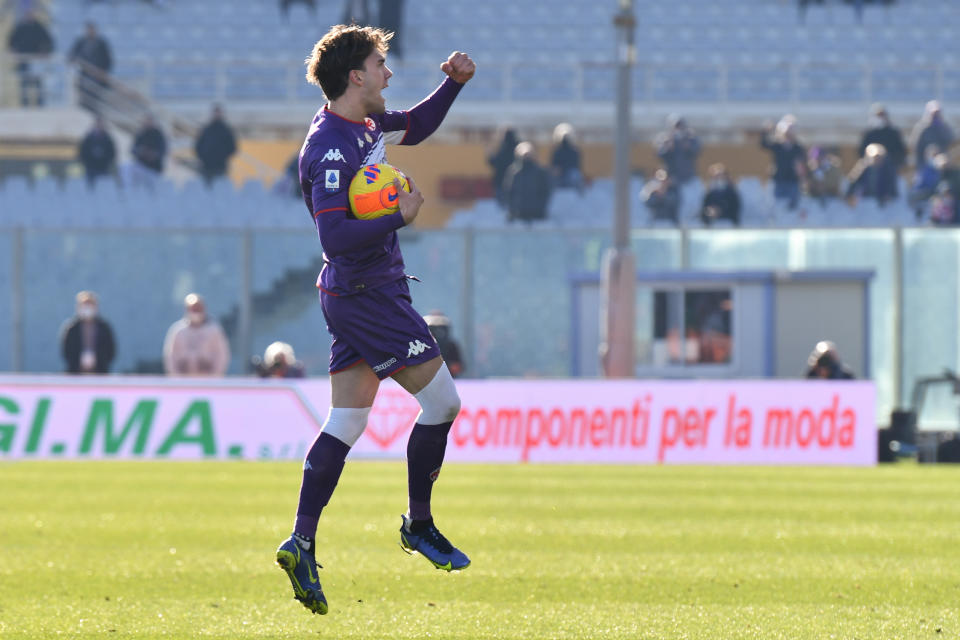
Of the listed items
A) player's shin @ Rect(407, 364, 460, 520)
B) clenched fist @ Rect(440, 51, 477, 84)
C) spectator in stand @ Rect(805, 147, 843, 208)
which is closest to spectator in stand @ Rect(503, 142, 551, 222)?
spectator in stand @ Rect(805, 147, 843, 208)

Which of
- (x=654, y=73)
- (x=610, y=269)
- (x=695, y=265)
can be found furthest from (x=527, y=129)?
(x=610, y=269)

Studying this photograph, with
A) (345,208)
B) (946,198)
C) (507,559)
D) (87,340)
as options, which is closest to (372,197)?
(345,208)

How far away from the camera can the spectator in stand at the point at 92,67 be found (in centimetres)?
2720

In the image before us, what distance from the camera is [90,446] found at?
1667 centimetres

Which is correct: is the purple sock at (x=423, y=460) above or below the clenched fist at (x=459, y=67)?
below

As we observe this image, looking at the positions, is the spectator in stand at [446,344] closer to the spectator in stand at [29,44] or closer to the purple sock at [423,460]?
the purple sock at [423,460]

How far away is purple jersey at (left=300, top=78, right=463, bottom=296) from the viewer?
5.57 m

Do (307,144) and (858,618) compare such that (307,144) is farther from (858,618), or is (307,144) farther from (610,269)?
(610,269)

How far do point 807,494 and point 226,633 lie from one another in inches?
303

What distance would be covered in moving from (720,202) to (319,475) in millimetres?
16290

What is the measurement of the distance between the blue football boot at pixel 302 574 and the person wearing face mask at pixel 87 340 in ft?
43.2

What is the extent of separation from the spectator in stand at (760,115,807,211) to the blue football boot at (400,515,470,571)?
17.7m

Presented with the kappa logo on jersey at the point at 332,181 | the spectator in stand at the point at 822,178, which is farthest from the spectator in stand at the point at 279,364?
the kappa logo on jersey at the point at 332,181

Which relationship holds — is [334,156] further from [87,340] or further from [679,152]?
[679,152]
